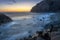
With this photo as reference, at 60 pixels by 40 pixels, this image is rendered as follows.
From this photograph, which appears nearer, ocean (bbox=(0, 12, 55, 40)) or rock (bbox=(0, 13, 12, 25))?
ocean (bbox=(0, 12, 55, 40))

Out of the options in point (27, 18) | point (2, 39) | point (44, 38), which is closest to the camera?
point (44, 38)

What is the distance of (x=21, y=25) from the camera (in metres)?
6.59

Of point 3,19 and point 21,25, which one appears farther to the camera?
point 21,25

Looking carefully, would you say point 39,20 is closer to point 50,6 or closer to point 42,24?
point 42,24

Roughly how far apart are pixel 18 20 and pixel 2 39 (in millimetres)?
1235

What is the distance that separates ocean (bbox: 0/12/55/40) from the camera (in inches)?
241

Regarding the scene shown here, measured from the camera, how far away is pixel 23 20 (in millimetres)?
6707

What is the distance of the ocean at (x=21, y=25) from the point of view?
6.12 m

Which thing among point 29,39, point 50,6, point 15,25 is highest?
point 50,6

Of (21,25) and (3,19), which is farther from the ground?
(3,19)

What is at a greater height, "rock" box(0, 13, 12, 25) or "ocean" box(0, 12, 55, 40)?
"rock" box(0, 13, 12, 25)

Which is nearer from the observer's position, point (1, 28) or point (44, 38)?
point (44, 38)

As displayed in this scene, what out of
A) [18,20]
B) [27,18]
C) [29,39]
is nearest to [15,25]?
[18,20]

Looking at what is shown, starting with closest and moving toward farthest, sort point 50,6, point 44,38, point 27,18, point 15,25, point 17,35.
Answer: point 44,38 < point 17,35 < point 15,25 < point 27,18 < point 50,6
